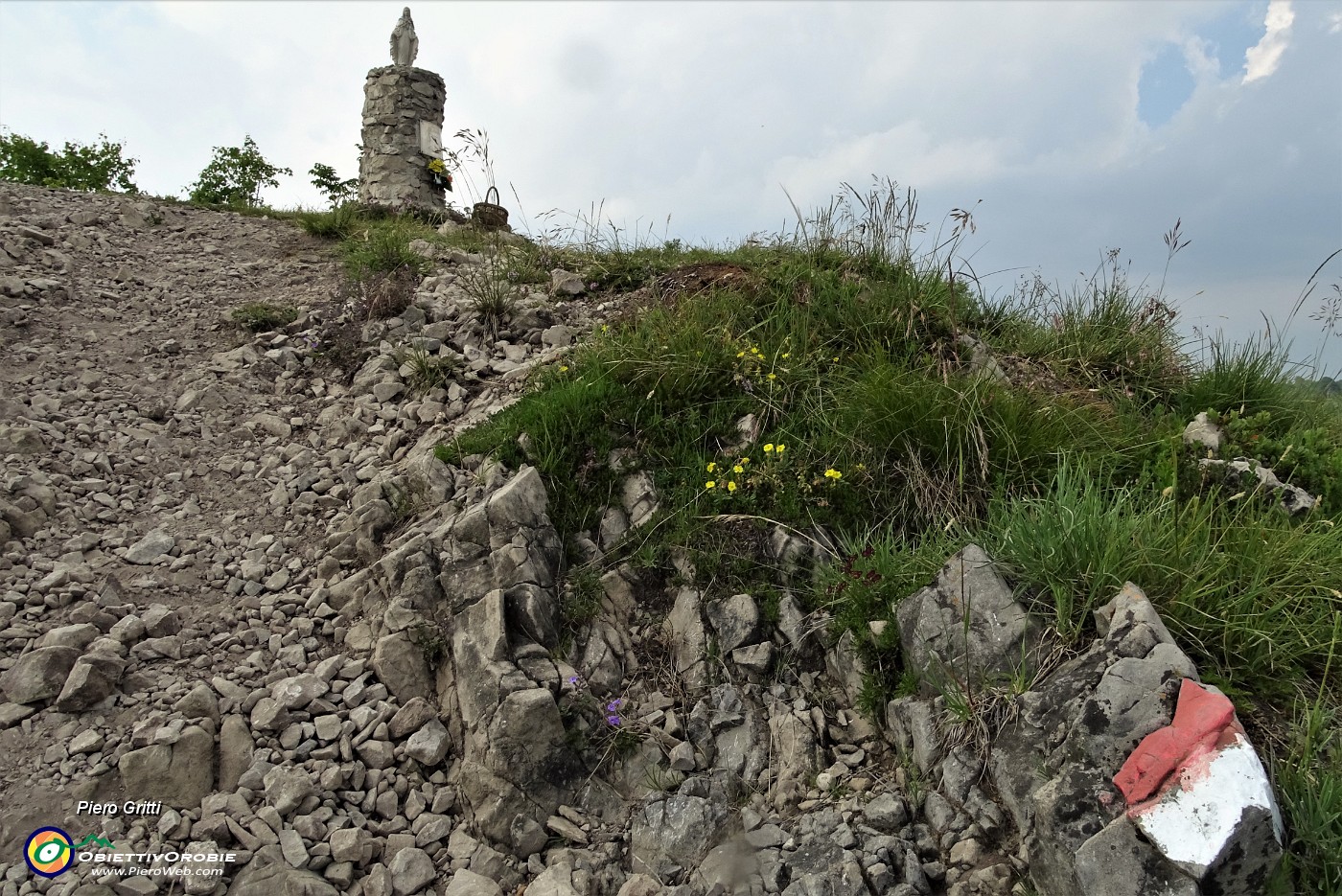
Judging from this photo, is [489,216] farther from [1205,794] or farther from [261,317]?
[1205,794]

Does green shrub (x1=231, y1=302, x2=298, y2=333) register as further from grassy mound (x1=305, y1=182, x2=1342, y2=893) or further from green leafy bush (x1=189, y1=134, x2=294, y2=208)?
green leafy bush (x1=189, y1=134, x2=294, y2=208)

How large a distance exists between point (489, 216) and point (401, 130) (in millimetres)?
3757

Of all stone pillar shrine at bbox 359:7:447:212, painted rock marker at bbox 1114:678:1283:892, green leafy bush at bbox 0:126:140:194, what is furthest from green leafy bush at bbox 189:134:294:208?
painted rock marker at bbox 1114:678:1283:892

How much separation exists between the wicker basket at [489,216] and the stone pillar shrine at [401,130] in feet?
7.87

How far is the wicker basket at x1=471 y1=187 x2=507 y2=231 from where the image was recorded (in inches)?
427

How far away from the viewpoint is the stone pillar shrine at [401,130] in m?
13.3

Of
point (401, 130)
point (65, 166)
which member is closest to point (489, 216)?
point (401, 130)

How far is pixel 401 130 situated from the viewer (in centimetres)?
1345

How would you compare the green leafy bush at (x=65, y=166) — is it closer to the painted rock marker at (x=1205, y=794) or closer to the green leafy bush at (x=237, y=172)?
the green leafy bush at (x=237, y=172)

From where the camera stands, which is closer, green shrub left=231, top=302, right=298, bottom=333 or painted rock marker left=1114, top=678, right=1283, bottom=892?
painted rock marker left=1114, top=678, right=1283, bottom=892

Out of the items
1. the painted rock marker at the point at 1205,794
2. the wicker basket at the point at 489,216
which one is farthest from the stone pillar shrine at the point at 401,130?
the painted rock marker at the point at 1205,794

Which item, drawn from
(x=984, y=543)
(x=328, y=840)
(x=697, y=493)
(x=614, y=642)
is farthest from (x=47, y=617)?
(x=984, y=543)

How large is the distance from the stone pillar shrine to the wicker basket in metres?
2.40

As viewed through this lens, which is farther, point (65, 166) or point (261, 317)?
point (65, 166)
